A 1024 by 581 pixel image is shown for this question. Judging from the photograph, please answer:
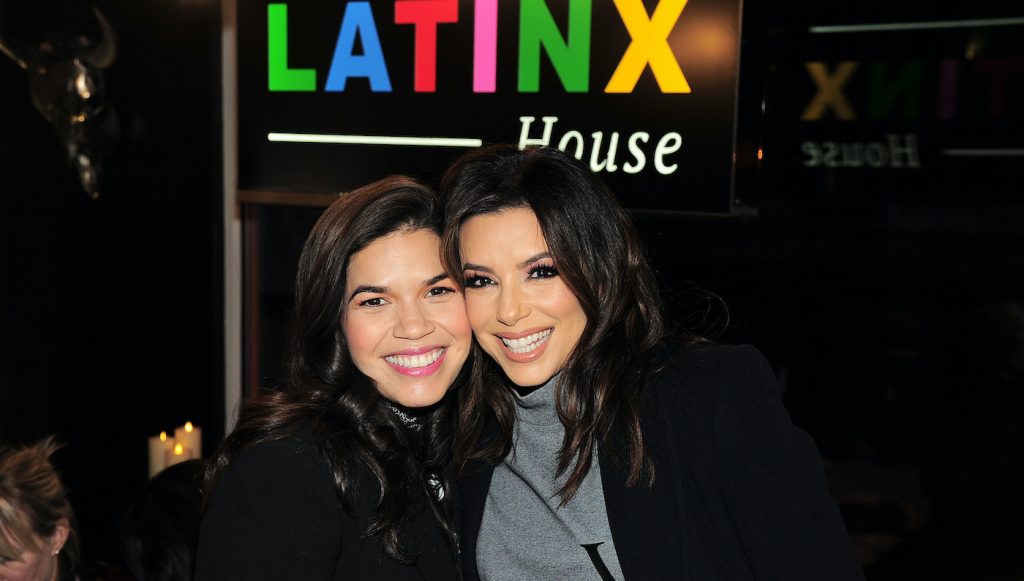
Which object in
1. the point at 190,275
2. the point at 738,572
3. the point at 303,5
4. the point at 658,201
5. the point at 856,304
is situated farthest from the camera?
the point at 190,275

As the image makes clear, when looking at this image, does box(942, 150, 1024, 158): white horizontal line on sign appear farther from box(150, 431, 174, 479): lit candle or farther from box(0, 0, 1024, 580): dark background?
box(150, 431, 174, 479): lit candle

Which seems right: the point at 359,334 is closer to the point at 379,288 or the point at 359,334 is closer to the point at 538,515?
the point at 379,288

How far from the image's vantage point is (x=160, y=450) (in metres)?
3.80

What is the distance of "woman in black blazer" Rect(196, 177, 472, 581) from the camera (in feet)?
5.59

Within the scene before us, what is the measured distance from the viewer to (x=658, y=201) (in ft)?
7.88

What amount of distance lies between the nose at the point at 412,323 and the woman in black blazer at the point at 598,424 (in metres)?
0.09

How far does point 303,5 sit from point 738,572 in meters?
1.86

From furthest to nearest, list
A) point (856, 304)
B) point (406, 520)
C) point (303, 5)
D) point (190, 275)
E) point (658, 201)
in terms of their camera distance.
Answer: point (190, 275), point (303, 5), point (856, 304), point (658, 201), point (406, 520)

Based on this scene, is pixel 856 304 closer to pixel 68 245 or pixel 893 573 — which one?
pixel 893 573

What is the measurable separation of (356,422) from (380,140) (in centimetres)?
101

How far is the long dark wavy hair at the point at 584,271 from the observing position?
5.87 ft

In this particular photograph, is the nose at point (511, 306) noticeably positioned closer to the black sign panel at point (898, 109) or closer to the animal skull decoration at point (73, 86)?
the black sign panel at point (898, 109)

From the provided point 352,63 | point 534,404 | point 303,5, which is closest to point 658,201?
point 534,404

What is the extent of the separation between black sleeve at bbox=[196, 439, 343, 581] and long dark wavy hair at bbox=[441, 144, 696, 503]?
337 mm
